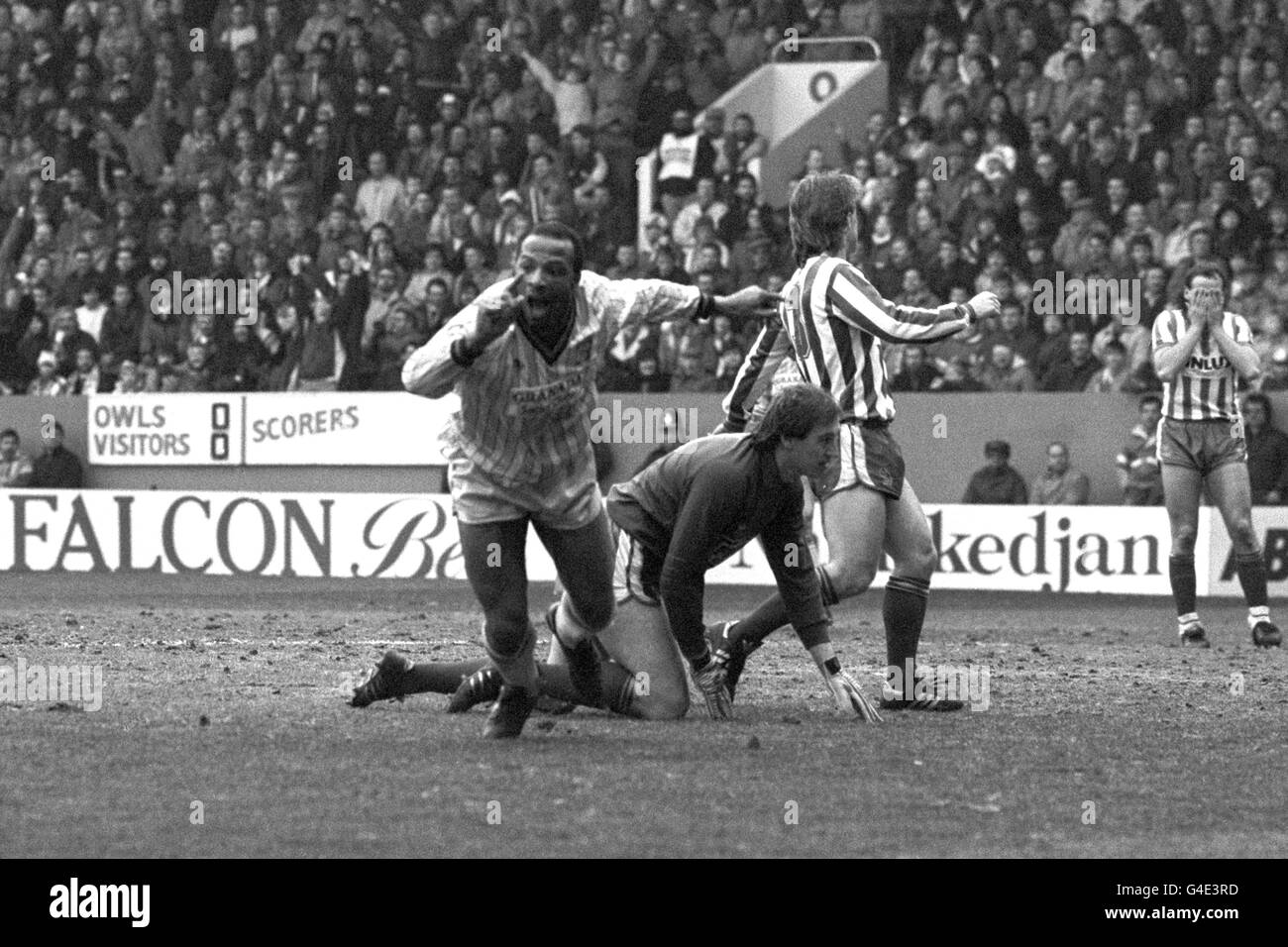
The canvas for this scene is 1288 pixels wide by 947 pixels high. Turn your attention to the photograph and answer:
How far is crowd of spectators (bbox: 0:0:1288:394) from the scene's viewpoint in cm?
2003

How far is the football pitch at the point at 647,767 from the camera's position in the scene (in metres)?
6.47

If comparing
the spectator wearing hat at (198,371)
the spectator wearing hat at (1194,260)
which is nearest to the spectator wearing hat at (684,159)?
the spectator wearing hat at (198,371)

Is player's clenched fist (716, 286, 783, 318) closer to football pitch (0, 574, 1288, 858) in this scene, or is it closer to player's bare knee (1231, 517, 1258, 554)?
football pitch (0, 574, 1288, 858)

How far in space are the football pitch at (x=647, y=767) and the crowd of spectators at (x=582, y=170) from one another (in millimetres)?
7275

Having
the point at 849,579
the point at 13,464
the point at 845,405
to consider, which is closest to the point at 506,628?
the point at 849,579

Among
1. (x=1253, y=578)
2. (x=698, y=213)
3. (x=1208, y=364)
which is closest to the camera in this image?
(x=1253, y=578)

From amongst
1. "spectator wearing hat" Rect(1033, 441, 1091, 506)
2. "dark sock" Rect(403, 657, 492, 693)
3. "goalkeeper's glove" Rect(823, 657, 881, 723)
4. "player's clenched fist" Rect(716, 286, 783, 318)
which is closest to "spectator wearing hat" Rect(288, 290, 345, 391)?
"spectator wearing hat" Rect(1033, 441, 1091, 506)

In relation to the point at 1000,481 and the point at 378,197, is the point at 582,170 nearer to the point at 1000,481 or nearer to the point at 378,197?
the point at 378,197

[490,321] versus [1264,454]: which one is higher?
[490,321]

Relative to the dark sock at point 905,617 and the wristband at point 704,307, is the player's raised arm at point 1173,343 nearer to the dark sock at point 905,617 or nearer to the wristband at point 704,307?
the dark sock at point 905,617

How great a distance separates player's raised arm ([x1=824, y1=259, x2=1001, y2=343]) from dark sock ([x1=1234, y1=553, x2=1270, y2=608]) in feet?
18.5

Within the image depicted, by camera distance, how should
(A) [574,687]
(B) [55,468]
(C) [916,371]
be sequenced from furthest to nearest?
(B) [55,468]
(C) [916,371]
(A) [574,687]

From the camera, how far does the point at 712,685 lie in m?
9.34

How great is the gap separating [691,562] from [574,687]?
696 mm
